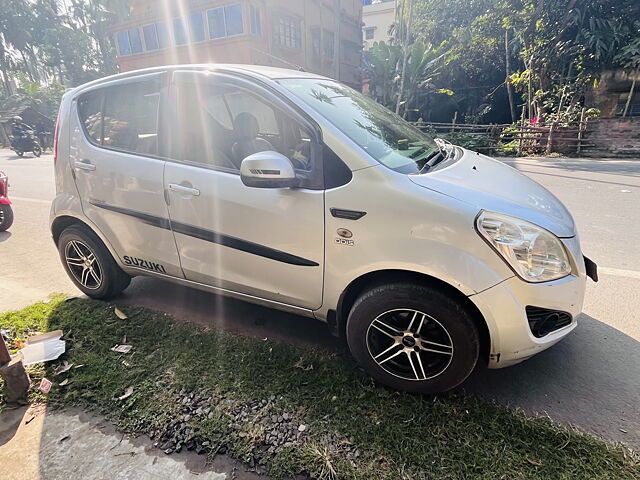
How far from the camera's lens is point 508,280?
6.06 feet

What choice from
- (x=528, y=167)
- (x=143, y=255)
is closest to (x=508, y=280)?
(x=143, y=255)

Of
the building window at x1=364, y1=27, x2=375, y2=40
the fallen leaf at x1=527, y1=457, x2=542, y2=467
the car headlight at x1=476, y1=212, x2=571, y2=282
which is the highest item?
the building window at x1=364, y1=27, x2=375, y2=40

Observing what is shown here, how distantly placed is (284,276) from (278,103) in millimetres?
1042

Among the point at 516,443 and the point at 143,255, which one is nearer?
the point at 516,443

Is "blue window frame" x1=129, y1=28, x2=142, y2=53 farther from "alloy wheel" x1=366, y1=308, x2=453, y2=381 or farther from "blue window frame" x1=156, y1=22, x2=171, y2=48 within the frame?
"alloy wheel" x1=366, y1=308, x2=453, y2=381

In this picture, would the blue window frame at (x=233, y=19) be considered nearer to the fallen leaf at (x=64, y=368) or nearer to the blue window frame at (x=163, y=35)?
the blue window frame at (x=163, y=35)

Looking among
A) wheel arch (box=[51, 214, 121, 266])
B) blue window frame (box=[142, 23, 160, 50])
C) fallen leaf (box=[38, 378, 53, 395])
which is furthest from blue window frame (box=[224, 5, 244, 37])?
fallen leaf (box=[38, 378, 53, 395])

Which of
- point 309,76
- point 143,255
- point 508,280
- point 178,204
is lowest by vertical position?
point 143,255

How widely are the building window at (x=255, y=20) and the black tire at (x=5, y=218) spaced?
15.5 meters

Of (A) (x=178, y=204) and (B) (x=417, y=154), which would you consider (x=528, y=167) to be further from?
(A) (x=178, y=204)

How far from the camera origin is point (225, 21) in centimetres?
1853

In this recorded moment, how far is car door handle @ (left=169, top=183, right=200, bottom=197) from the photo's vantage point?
2465mm

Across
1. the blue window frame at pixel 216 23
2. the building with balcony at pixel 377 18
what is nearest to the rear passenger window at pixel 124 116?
the blue window frame at pixel 216 23

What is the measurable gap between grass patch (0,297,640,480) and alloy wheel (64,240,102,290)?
58 cm
